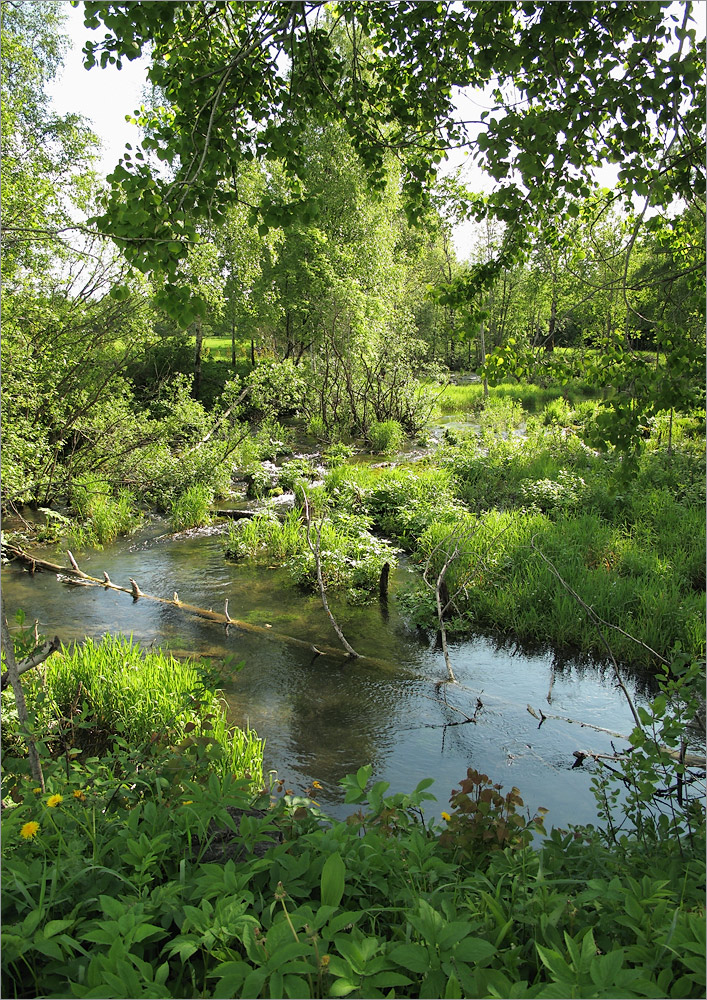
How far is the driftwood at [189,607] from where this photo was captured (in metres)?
7.39

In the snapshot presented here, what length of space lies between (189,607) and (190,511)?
4334 millimetres

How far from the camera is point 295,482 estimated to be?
13375mm

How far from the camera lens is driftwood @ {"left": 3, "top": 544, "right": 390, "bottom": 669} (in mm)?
7391

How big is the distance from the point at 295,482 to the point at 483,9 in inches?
392

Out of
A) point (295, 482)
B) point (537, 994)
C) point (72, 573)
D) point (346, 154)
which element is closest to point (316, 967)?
point (537, 994)

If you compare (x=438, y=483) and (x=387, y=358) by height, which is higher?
(x=387, y=358)

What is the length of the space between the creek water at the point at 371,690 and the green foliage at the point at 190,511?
254cm

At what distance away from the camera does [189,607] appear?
8.44 metres

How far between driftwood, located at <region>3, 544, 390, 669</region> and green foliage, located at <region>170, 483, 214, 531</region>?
2.65 m

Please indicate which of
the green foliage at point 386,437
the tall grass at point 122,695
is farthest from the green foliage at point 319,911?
the green foliage at point 386,437

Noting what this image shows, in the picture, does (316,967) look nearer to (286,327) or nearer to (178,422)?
(178,422)

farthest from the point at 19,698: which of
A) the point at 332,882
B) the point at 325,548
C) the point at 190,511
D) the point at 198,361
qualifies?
the point at 198,361

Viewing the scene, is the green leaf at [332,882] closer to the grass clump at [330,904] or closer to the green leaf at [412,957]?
the grass clump at [330,904]

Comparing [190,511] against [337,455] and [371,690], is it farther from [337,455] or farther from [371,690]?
[371,690]
